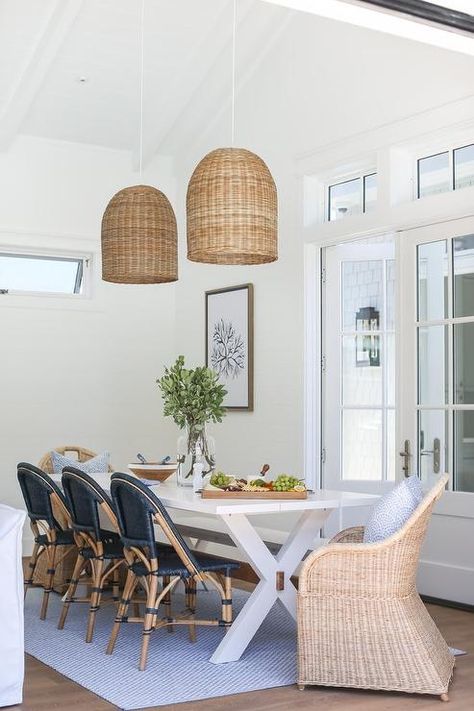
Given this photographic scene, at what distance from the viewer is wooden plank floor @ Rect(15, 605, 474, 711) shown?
392 centimetres

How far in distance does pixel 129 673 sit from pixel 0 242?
4.65m

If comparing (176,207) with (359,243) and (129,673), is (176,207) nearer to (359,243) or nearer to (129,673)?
(359,243)

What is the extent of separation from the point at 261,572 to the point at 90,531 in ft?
3.23

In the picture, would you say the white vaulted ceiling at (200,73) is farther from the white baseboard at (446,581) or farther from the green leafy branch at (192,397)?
the white baseboard at (446,581)

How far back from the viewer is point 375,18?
3.69 metres

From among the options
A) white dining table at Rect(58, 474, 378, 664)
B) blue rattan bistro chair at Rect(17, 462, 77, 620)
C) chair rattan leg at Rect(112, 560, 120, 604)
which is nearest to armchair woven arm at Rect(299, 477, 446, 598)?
white dining table at Rect(58, 474, 378, 664)

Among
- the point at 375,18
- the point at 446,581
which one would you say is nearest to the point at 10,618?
the point at 375,18

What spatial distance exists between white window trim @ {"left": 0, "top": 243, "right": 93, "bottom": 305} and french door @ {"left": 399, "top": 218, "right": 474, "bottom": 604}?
10.4 ft

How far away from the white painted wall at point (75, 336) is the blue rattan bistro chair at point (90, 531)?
2.89 metres

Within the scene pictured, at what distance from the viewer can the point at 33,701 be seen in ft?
13.1

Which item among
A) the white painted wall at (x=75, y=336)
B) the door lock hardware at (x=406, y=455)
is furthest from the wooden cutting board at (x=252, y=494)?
the white painted wall at (x=75, y=336)

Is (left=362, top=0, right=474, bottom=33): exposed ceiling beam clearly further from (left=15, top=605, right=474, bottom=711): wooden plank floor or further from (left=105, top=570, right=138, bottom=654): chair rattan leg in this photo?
(left=105, top=570, right=138, bottom=654): chair rattan leg

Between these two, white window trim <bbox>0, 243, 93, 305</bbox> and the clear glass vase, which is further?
white window trim <bbox>0, 243, 93, 305</bbox>

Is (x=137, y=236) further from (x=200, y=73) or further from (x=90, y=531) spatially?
(x=200, y=73)
